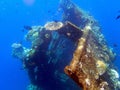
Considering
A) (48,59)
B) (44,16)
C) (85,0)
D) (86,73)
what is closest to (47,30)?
(48,59)

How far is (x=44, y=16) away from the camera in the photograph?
5575cm

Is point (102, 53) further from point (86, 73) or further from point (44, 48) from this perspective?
point (86, 73)

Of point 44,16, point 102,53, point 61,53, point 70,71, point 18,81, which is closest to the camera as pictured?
point 70,71

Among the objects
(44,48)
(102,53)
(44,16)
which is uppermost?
(44,16)

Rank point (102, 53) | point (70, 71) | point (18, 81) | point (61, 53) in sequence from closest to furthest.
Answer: point (70, 71) < point (102, 53) < point (61, 53) < point (18, 81)

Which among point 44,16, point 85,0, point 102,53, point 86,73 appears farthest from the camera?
point 85,0

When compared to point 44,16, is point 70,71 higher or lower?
lower

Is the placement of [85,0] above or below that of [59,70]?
above

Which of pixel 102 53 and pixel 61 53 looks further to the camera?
pixel 61 53

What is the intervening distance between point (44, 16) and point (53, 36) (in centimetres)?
4191

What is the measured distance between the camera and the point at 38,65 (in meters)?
13.7

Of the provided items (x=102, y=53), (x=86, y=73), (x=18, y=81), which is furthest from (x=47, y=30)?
(x=18, y=81)

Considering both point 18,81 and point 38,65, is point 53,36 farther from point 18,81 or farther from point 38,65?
point 18,81

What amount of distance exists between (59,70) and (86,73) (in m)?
9.39
